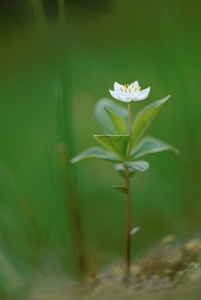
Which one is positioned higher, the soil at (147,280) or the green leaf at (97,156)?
the green leaf at (97,156)

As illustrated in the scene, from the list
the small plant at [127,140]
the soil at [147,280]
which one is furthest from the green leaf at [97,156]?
the soil at [147,280]

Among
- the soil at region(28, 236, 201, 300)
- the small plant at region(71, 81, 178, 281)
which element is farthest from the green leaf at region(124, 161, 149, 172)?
the soil at region(28, 236, 201, 300)

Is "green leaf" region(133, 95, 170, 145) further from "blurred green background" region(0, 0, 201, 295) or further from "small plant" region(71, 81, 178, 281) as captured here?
"blurred green background" region(0, 0, 201, 295)

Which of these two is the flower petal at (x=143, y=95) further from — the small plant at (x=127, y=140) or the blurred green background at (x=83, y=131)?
the blurred green background at (x=83, y=131)

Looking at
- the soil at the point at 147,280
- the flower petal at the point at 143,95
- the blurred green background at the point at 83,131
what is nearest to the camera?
the soil at the point at 147,280

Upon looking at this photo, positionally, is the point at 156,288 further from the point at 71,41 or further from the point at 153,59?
the point at 71,41

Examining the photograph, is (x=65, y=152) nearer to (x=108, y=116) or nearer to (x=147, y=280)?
(x=108, y=116)
